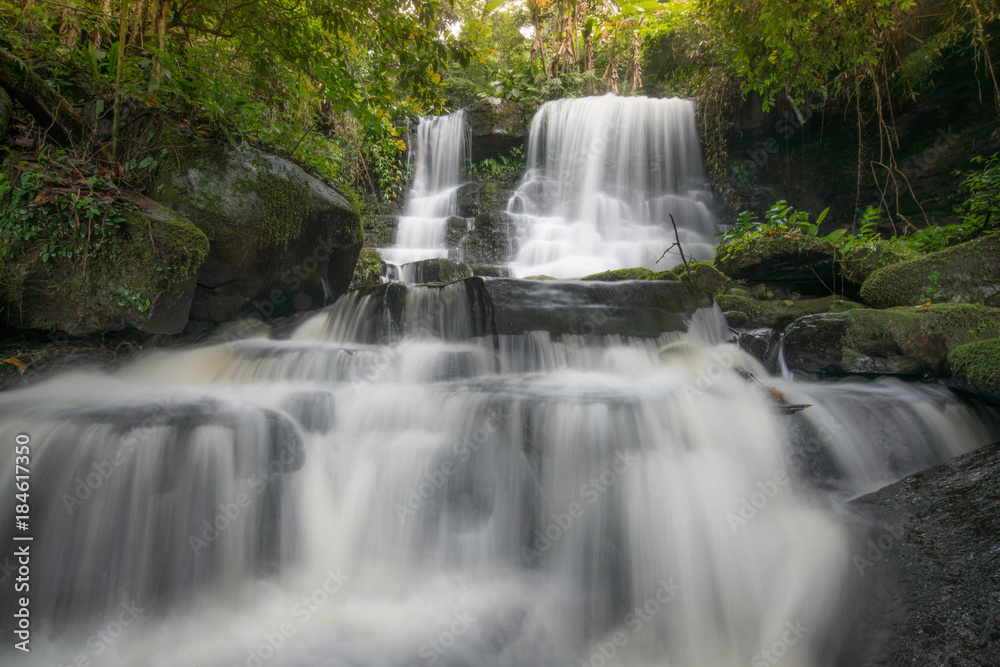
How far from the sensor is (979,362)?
3463mm

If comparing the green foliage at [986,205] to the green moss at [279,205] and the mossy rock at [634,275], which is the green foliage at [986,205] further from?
the green moss at [279,205]

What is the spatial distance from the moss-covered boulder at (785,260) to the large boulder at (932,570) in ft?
12.0

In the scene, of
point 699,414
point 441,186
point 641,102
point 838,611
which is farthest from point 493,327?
point 641,102

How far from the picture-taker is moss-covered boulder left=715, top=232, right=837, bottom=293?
18.9 feet

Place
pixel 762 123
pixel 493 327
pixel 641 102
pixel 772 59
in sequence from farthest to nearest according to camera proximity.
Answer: pixel 641 102 → pixel 762 123 → pixel 772 59 → pixel 493 327

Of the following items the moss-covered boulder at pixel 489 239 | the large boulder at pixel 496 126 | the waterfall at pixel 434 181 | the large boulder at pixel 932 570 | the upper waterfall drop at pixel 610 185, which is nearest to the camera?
the large boulder at pixel 932 570

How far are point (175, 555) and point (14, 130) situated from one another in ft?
12.1

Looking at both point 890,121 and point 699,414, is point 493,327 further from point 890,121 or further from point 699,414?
point 890,121

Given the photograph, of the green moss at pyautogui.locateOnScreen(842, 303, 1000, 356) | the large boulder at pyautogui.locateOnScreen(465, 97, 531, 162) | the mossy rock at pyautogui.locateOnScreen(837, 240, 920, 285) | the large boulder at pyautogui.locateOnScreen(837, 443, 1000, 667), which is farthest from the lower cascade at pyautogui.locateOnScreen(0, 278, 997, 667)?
the large boulder at pyautogui.locateOnScreen(465, 97, 531, 162)

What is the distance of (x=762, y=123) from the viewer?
10.5 m

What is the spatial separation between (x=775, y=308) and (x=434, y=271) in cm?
499

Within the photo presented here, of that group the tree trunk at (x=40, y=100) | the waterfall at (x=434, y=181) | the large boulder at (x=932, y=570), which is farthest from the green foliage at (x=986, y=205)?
the tree trunk at (x=40, y=100)

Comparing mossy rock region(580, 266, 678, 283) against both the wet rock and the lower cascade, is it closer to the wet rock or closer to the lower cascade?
the wet rock

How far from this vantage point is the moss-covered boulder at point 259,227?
432cm
